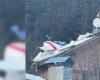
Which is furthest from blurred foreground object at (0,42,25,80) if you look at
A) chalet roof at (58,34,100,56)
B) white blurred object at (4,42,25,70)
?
chalet roof at (58,34,100,56)

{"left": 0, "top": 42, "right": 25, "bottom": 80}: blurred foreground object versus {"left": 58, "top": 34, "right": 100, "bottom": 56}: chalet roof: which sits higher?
{"left": 58, "top": 34, "right": 100, "bottom": 56}: chalet roof

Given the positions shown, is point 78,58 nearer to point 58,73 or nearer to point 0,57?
point 58,73

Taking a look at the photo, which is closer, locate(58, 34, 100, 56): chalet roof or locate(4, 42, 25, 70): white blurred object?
locate(4, 42, 25, 70): white blurred object

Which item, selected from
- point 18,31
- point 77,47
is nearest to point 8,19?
point 18,31

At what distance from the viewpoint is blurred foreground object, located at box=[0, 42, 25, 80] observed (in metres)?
1.13

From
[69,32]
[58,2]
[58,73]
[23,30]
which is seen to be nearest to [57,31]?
[69,32]

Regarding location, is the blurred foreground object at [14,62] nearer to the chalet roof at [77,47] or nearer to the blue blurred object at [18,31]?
the blue blurred object at [18,31]

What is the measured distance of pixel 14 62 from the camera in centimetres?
116

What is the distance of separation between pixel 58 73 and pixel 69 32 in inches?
534

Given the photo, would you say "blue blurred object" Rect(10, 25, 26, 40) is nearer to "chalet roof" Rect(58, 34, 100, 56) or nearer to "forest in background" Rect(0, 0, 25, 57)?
"forest in background" Rect(0, 0, 25, 57)

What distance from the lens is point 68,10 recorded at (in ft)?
72.8

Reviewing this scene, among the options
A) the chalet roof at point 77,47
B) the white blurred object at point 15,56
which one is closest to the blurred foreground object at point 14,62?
the white blurred object at point 15,56

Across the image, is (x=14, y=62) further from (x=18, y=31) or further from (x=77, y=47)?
(x=77, y=47)

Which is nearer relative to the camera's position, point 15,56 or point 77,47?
point 15,56
